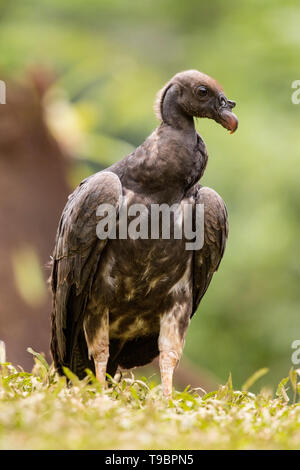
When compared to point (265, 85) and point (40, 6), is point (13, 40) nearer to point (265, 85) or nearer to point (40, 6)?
point (40, 6)

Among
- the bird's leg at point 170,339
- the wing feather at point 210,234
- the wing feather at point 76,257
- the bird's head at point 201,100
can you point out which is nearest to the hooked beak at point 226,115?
the bird's head at point 201,100

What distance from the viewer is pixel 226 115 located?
21.8 feet

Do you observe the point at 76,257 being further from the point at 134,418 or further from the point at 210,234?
the point at 134,418

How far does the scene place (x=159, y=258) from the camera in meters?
6.70

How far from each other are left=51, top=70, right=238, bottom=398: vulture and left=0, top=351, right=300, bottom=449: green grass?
24.0 inches

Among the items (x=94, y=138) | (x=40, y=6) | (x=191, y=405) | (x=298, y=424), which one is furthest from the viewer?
(x=40, y=6)

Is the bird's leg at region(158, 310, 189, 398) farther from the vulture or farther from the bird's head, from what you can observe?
the bird's head

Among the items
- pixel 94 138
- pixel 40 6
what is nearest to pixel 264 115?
pixel 94 138

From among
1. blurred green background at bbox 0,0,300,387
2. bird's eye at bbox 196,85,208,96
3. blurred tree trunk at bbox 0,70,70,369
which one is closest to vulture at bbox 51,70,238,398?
bird's eye at bbox 196,85,208,96

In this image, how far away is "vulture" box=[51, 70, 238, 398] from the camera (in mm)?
6645

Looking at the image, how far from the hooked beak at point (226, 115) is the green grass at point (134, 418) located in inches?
73.6

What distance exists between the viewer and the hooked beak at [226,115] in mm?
6617

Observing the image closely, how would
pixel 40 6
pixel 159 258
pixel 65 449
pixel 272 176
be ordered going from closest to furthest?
pixel 65 449
pixel 159 258
pixel 272 176
pixel 40 6

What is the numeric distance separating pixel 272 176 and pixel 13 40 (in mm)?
5541
